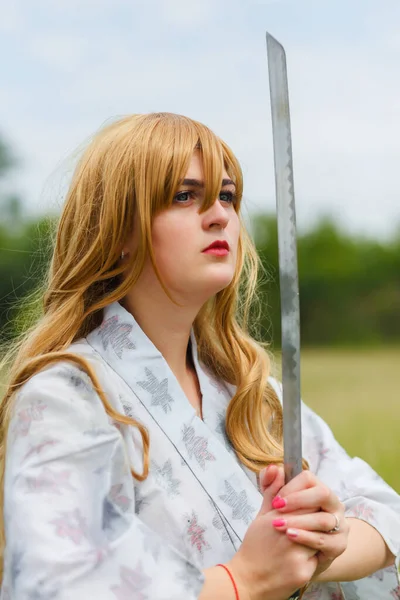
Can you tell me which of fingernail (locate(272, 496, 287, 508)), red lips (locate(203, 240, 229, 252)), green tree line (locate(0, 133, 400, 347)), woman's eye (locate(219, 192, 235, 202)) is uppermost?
woman's eye (locate(219, 192, 235, 202))

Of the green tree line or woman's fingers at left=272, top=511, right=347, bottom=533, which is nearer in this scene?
woman's fingers at left=272, top=511, right=347, bottom=533

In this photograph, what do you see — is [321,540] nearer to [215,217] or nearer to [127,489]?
[127,489]

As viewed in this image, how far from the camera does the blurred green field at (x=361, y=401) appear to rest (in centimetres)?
885

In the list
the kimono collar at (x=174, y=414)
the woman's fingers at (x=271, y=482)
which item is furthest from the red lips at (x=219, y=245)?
the woman's fingers at (x=271, y=482)

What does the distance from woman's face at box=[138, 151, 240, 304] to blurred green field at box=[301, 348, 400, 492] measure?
500 cm

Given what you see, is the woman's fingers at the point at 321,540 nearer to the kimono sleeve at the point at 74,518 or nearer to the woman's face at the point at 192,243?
the kimono sleeve at the point at 74,518

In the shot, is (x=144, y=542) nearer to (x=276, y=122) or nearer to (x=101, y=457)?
(x=101, y=457)

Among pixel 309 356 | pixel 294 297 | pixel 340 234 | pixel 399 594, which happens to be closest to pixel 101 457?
pixel 294 297

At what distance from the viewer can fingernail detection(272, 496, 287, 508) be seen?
1813 mm

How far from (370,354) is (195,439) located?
25156 millimetres

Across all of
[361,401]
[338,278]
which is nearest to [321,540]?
[361,401]

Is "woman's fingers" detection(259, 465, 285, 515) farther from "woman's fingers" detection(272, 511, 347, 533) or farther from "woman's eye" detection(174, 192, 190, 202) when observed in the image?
"woman's eye" detection(174, 192, 190, 202)

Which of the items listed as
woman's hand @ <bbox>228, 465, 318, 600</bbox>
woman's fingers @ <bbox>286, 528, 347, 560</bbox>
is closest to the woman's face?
woman's hand @ <bbox>228, 465, 318, 600</bbox>

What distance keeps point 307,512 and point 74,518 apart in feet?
1.43
